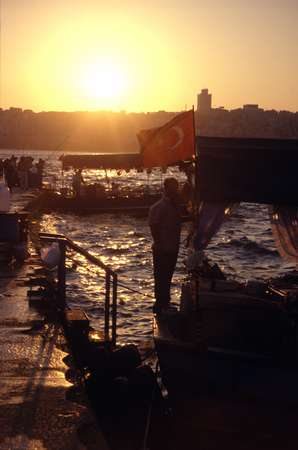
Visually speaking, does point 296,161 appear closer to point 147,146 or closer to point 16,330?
point 147,146

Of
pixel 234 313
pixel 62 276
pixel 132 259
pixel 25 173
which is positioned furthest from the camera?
pixel 25 173

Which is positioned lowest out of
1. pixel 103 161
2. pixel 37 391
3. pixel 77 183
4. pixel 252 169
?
pixel 77 183

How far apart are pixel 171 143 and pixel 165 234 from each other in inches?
60.7

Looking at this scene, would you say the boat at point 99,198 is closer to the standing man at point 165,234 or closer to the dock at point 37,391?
the standing man at point 165,234

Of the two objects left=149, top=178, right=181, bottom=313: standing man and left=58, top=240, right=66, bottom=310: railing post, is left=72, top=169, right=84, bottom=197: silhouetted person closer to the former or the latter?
left=149, top=178, right=181, bottom=313: standing man

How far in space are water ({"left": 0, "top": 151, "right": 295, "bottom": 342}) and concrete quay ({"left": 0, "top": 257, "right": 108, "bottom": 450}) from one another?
81.7 inches

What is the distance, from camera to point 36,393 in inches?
293

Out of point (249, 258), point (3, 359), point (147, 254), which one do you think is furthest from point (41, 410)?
point (249, 258)

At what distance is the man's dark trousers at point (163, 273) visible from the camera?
434 inches

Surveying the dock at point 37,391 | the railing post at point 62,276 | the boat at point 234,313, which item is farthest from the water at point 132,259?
the dock at point 37,391

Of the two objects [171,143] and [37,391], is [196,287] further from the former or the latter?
[37,391]

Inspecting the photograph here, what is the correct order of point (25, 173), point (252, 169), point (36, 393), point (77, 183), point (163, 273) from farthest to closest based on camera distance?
point (25, 173) → point (77, 183) → point (163, 273) → point (252, 169) → point (36, 393)

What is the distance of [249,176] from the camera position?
10312 mm

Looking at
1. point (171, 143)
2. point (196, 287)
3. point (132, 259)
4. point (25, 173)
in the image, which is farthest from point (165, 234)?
point (25, 173)
